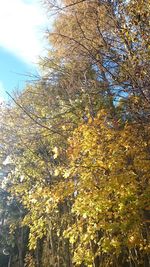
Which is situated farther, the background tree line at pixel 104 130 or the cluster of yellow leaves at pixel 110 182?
the cluster of yellow leaves at pixel 110 182

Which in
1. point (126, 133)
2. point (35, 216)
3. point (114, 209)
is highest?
point (126, 133)

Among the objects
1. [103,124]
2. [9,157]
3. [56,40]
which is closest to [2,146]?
[9,157]

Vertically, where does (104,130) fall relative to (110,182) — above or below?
above

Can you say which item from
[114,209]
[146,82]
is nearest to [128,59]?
[146,82]

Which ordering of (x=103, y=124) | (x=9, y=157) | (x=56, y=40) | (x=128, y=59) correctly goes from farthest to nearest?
(x=9, y=157), (x=56, y=40), (x=103, y=124), (x=128, y=59)

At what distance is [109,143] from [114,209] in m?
1.36

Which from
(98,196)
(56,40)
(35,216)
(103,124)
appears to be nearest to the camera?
(98,196)

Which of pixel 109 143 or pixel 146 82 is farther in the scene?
pixel 109 143

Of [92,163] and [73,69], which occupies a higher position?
[73,69]

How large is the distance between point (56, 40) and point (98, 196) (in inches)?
169

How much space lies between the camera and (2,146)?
39.9ft

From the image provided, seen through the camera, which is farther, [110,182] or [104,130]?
[104,130]

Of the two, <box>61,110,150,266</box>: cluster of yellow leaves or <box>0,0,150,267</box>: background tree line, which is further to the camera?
<box>61,110,150,266</box>: cluster of yellow leaves

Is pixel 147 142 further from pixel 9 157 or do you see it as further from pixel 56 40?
pixel 9 157
